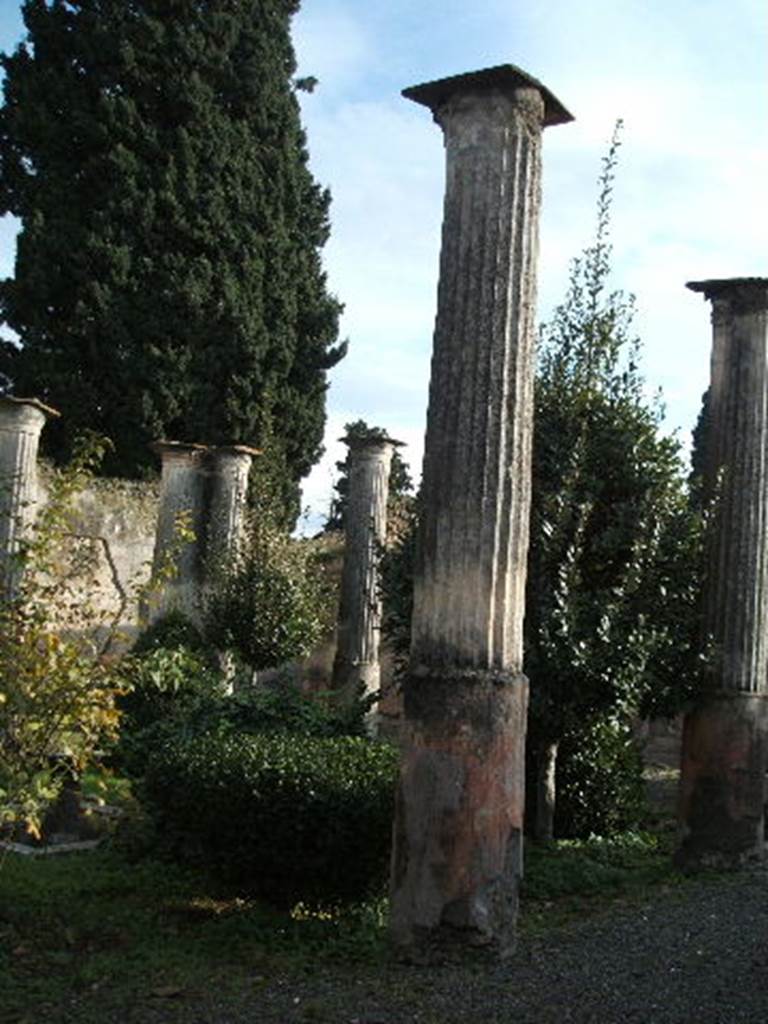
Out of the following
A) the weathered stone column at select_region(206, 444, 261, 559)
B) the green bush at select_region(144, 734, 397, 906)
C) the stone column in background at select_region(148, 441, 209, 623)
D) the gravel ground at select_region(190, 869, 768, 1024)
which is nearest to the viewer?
the gravel ground at select_region(190, 869, 768, 1024)

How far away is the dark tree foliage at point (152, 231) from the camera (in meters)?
19.5

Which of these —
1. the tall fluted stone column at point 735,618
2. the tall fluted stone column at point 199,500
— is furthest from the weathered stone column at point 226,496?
the tall fluted stone column at point 735,618

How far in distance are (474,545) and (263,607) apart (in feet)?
25.5

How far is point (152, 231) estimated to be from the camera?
20.2 metres

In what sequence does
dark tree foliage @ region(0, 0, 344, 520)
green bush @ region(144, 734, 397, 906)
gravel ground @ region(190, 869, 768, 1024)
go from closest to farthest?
gravel ground @ region(190, 869, 768, 1024) → green bush @ region(144, 734, 397, 906) → dark tree foliage @ region(0, 0, 344, 520)

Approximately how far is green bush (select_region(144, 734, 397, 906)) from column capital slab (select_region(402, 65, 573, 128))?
3.71m

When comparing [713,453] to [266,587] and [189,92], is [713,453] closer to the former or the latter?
[266,587]

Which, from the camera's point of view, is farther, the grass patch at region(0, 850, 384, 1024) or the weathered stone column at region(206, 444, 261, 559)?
the weathered stone column at region(206, 444, 261, 559)

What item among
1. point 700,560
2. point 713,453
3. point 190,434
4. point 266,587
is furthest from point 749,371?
point 190,434

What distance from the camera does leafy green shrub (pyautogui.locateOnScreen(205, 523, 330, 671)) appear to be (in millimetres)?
13680

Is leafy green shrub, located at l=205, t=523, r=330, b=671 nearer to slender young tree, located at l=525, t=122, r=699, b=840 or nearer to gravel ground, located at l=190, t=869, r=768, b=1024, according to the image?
slender young tree, located at l=525, t=122, r=699, b=840

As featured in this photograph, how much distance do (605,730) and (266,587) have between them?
5.01 meters

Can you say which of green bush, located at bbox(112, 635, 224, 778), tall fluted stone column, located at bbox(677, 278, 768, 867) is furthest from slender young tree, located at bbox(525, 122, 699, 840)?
green bush, located at bbox(112, 635, 224, 778)

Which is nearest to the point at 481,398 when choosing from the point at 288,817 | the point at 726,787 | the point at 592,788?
the point at 288,817
